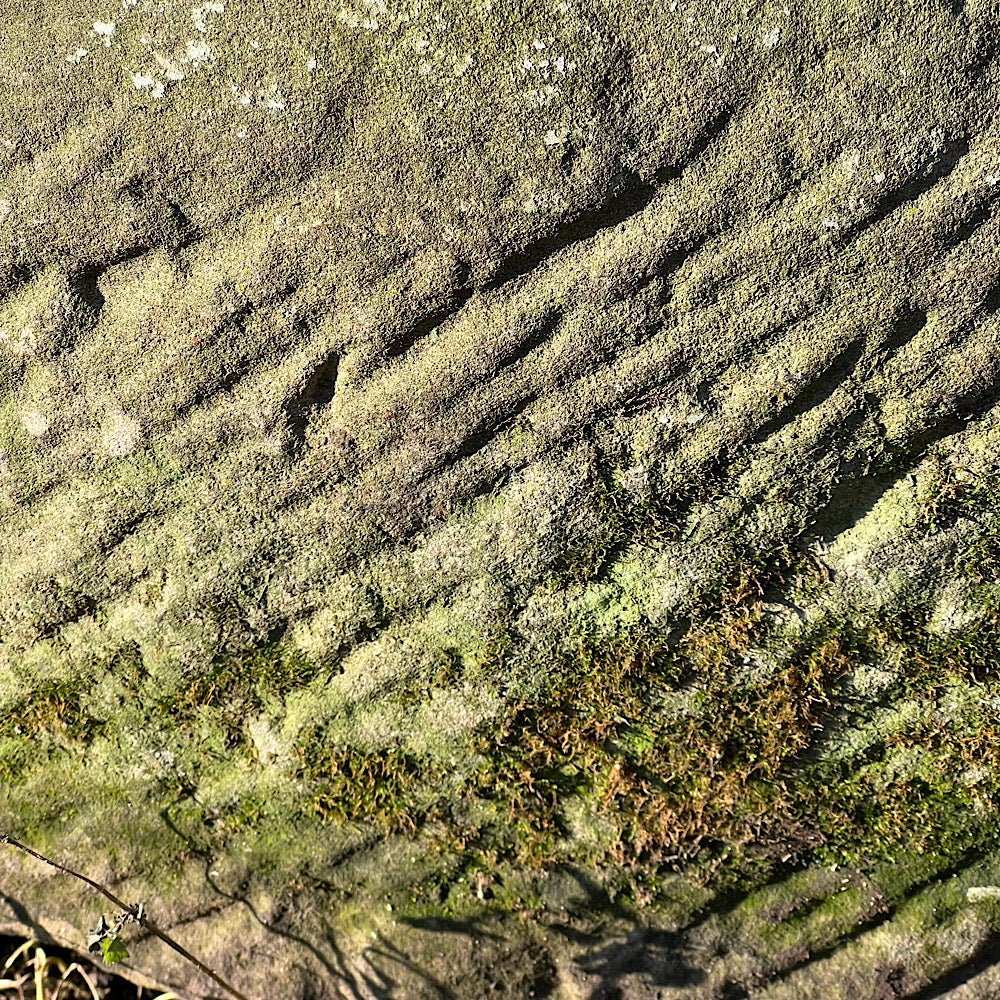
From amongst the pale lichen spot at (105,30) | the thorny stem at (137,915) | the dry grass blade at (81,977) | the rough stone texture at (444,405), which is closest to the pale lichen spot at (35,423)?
the rough stone texture at (444,405)

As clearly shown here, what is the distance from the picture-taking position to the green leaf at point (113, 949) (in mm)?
2048

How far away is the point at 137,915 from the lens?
2.06 metres

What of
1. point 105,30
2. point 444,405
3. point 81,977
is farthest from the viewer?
point 81,977

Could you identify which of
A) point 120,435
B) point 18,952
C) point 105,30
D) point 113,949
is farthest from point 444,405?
point 18,952

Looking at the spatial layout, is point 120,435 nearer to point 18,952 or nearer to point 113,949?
point 113,949

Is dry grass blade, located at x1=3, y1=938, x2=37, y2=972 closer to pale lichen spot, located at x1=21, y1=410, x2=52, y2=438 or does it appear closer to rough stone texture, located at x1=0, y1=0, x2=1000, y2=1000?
rough stone texture, located at x1=0, y1=0, x2=1000, y2=1000

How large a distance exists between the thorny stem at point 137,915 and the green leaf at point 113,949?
6 cm

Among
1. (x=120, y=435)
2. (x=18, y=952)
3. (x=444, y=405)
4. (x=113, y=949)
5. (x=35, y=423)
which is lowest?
(x=113, y=949)

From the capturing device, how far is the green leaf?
2.05 m

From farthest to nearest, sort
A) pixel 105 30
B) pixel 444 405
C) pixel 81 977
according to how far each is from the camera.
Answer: pixel 81 977, pixel 444 405, pixel 105 30

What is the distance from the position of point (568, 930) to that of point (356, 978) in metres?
0.53

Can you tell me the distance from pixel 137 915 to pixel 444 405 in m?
1.42

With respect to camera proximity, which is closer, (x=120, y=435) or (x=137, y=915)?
(x=137, y=915)

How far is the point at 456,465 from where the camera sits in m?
2.18
